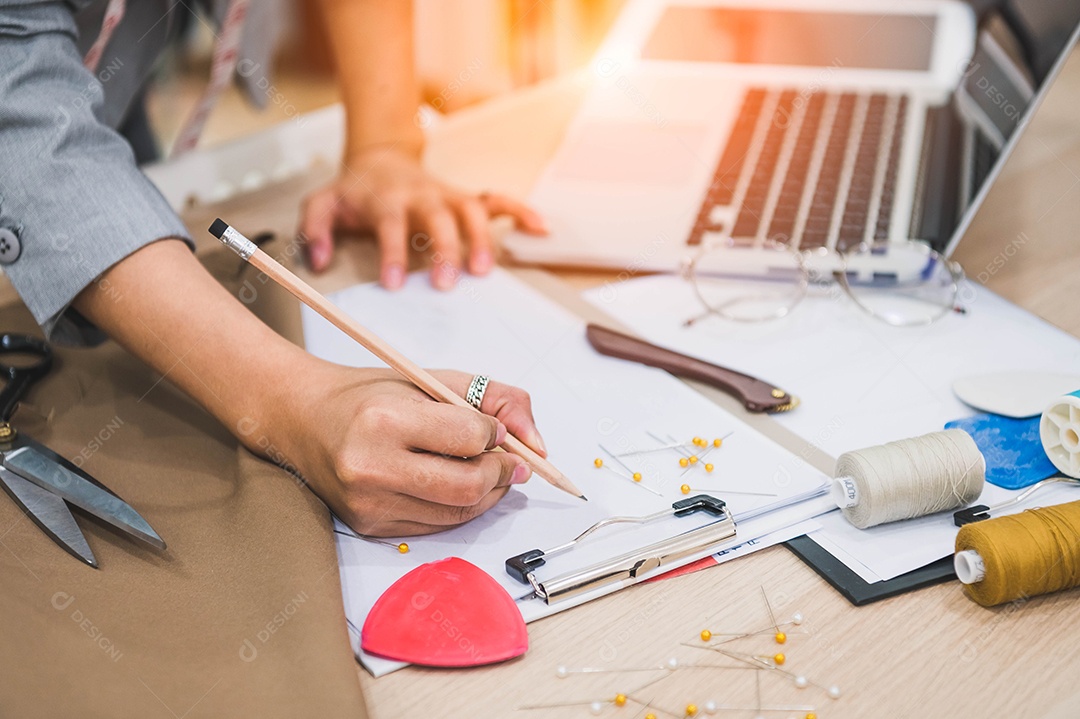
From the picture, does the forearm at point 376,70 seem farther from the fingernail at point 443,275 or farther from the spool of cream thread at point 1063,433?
the spool of cream thread at point 1063,433

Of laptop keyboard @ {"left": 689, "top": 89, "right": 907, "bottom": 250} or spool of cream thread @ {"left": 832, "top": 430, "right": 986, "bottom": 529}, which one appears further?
laptop keyboard @ {"left": 689, "top": 89, "right": 907, "bottom": 250}

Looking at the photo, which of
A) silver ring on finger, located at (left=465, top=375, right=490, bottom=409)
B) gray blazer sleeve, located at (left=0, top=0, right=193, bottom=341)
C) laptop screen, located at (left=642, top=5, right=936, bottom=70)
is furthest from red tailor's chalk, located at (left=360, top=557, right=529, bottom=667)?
laptop screen, located at (left=642, top=5, right=936, bottom=70)

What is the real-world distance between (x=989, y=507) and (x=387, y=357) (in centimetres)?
42

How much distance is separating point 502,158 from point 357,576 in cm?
74

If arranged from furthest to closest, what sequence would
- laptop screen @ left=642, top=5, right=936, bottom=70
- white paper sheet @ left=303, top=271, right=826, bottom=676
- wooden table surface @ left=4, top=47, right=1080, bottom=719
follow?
laptop screen @ left=642, top=5, right=936, bottom=70 → white paper sheet @ left=303, top=271, right=826, bottom=676 → wooden table surface @ left=4, top=47, right=1080, bottom=719

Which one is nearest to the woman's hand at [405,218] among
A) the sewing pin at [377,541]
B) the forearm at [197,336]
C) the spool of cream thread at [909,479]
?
the forearm at [197,336]

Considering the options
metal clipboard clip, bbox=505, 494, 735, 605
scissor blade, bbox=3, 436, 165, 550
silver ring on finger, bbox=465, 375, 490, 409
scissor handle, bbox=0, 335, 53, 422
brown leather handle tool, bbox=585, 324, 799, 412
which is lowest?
scissor handle, bbox=0, 335, 53, 422

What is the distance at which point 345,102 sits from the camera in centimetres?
118

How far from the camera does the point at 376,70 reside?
3.83 feet

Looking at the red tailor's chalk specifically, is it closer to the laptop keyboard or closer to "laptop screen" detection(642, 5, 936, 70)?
the laptop keyboard

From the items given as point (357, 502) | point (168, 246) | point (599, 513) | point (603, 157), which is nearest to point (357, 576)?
point (357, 502)

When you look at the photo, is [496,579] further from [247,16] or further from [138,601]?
[247,16]

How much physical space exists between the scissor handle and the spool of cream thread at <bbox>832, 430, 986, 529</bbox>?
0.61 metres

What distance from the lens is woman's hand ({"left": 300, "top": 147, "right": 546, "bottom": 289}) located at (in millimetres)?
993
